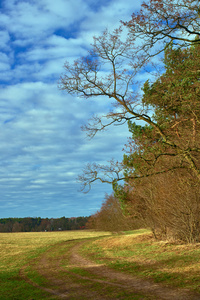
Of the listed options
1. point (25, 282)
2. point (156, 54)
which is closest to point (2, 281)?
point (25, 282)

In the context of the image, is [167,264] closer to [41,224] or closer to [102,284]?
[102,284]

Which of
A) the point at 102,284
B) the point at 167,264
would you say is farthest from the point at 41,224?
the point at 102,284

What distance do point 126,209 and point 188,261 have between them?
456 inches

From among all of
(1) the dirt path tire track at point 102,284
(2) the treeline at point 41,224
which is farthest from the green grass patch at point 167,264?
(2) the treeline at point 41,224

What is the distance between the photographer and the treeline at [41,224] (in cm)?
9656

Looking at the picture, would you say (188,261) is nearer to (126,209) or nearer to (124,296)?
(124,296)

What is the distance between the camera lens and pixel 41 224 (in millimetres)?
105250

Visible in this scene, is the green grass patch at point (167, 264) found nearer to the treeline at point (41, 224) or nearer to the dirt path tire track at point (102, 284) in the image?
the dirt path tire track at point (102, 284)

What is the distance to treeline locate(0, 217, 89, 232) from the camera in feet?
317

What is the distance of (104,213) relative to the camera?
51.1 metres

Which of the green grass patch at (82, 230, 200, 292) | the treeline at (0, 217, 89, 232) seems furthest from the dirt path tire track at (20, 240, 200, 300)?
the treeline at (0, 217, 89, 232)

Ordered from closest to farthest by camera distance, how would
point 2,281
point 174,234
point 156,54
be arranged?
1. point 2,281
2. point 156,54
3. point 174,234

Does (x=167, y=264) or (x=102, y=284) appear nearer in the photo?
(x=102, y=284)

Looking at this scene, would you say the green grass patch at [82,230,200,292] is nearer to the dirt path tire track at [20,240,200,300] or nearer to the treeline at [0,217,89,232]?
the dirt path tire track at [20,240,200,300]
